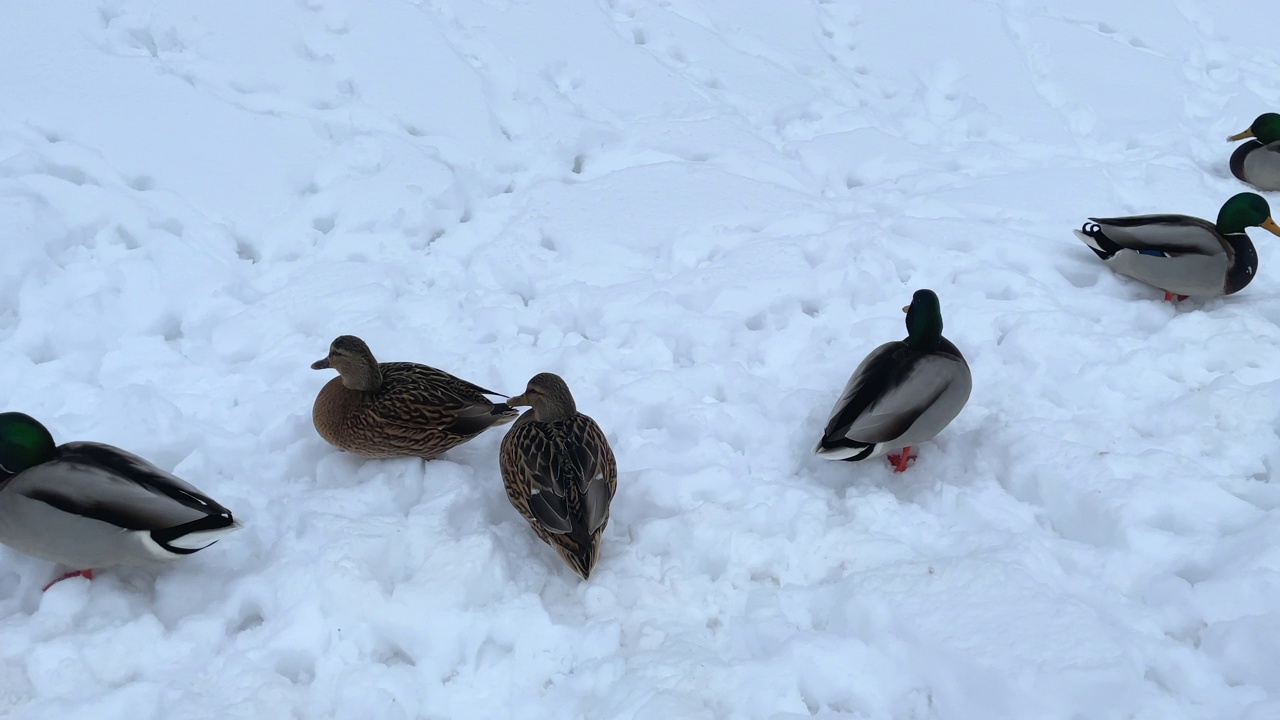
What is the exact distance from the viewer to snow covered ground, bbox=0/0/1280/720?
267cm

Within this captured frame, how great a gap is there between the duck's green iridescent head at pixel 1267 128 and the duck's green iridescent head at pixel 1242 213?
1434 mm

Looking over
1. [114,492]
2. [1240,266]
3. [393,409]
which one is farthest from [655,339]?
[1240,266]

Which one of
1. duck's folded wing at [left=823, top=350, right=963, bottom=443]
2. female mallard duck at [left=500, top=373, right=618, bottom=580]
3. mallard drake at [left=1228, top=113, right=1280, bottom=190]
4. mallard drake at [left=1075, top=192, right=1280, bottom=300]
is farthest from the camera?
mallard drake at [left=1228, top=113, right=1280, bottom=190]

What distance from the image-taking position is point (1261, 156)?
214 inches

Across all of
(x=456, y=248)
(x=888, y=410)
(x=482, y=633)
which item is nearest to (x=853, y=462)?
→ (x=888, y=410)

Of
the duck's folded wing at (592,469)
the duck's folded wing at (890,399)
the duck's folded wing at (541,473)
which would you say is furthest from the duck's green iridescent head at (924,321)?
the duck's folded wing at (541,473)

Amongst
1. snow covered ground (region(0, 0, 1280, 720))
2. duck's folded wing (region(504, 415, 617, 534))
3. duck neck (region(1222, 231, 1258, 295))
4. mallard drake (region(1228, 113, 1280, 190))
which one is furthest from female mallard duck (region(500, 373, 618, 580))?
mallard drake (region(1228, 113, 1280, 190))

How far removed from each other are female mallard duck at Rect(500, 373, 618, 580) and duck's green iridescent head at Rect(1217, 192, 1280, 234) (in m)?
3.53

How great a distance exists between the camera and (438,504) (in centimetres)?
323

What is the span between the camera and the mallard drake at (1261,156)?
17.8 feet

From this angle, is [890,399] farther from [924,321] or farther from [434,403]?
[434,403]

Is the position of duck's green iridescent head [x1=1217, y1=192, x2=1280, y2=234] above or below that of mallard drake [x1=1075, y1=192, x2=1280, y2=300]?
above

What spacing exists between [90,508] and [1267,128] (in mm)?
6631

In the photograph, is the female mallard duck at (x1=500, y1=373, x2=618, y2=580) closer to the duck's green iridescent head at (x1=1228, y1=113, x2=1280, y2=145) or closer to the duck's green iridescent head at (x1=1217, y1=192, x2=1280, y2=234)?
the duck's green iridescent head at (x1=1217, y1=192, x2=1280, y2=234)
